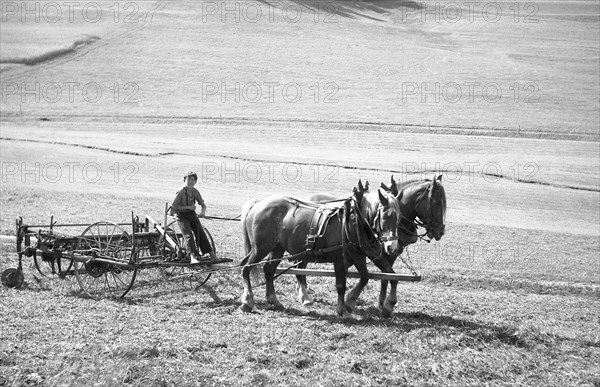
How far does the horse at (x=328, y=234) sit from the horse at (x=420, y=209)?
21.6 inches

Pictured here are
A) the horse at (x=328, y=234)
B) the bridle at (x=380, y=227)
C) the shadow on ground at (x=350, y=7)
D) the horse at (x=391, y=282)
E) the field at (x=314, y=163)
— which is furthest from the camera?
the shadow on ground at (x=350, y=7)

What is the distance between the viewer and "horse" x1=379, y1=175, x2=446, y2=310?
38.7ft

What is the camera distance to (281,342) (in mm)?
10086

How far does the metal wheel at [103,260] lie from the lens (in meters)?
12.6

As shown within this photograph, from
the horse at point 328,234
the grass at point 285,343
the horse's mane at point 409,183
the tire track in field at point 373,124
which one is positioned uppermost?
the tire track in field at point 373,124

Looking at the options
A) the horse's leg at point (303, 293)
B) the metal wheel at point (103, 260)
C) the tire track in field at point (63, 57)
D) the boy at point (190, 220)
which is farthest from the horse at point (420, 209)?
the tire track in field at point (63, 57)

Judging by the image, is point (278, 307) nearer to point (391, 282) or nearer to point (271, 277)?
point (271, 277)

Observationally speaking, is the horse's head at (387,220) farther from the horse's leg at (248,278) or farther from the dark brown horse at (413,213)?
the horse's leg at (248,278)

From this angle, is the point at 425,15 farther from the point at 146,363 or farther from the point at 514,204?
the point at 146,363

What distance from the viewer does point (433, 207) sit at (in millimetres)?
11797

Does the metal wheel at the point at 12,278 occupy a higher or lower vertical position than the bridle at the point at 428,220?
lower

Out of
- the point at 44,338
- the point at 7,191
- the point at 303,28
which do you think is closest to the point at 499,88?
the point at 303,28

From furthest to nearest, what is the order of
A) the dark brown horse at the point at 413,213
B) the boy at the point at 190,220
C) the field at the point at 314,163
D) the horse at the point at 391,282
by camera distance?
the boy at the point at 190,220, the dark brown horse at the point at 413,213, the horse at the point at 391,282, the field at the point at 314,163

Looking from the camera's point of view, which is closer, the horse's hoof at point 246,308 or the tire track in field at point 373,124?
the horse's hoof at point 246,308
